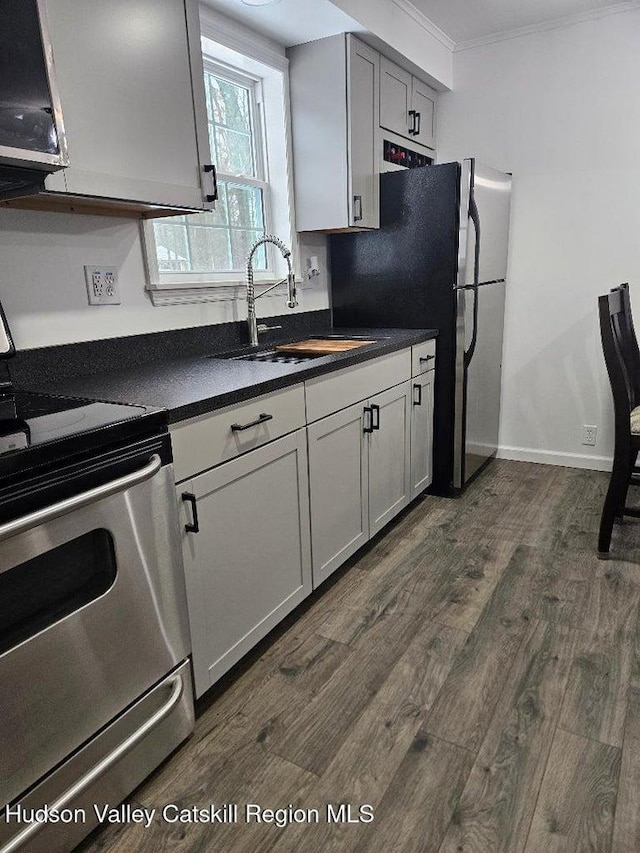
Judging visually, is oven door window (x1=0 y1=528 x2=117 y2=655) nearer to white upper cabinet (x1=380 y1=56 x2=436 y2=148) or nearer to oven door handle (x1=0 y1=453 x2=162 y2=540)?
oven door handle (x1=0 y1=453 x2=162 y2=540)

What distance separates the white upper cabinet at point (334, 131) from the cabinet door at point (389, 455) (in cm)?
87

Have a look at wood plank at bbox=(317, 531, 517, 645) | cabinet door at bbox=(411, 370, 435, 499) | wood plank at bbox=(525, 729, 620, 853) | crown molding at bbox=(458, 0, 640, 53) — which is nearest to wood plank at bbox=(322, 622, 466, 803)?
wood plank at bbox=(317, 531, 517, 645)

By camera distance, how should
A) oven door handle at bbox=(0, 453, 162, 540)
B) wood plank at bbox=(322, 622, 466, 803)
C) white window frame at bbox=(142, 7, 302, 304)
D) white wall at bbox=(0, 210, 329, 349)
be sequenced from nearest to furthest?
oven door handle at bbox=(0, 453, 162, 540) < wood plank at bbox=(322, 622, 466, 803) < white wall at bbox=(0, 210, 329, 349) < white window frame at bbox=(142, 7, 302, 304)

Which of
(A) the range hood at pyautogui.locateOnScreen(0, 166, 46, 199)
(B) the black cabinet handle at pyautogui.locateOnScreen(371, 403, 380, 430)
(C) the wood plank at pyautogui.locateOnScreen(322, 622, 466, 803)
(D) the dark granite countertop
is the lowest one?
(C) the wood plank at pyautogui.locateOnScreen(322, 622, 466, 803)

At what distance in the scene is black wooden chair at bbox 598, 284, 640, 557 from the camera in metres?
2.15

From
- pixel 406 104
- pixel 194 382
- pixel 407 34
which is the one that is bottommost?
pixel 194 382

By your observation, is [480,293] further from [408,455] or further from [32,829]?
[32,829]

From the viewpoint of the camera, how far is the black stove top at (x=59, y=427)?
3.31ft

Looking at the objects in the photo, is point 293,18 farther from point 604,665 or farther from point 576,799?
point 576,799

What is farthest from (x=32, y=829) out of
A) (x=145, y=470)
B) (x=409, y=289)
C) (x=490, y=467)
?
(x=490, y=467)

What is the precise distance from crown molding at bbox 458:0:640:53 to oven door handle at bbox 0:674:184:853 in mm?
3530

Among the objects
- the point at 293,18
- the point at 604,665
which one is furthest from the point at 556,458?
the point at 293,18

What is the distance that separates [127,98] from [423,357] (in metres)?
1.66

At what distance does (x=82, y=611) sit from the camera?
1119 millimetres
